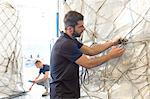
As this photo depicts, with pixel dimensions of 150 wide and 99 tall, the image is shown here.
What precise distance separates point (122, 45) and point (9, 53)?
3303mm

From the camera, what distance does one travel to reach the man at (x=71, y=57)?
1.83 metres

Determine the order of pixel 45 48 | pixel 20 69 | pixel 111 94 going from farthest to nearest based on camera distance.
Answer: pixel 45 48, pixel 20 69, pixel 111 94

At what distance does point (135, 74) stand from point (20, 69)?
3.66 m

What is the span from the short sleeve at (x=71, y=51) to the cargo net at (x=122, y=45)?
207 millimetres

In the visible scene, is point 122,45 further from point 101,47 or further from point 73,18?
point 73,18

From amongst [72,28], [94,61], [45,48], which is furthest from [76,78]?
[45,48]

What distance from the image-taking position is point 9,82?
474 cm

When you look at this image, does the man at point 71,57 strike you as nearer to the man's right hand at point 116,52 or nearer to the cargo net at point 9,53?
the man's right hand at point 116,52

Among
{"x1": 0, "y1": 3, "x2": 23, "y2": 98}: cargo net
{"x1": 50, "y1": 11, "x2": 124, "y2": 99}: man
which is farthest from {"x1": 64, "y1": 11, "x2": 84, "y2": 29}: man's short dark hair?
{"x1": 0, "y1": 3, "x2": 23, "y2": 98}: cargo net

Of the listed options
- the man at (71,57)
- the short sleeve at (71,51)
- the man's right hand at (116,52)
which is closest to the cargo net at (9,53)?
the man at (71,57)

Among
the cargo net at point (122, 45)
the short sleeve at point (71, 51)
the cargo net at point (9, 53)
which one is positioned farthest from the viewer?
the cargo net at point (9, 53)

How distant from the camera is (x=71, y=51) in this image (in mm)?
1852

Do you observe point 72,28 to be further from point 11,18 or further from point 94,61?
point 11,18

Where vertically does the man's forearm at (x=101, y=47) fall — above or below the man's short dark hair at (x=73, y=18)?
below
